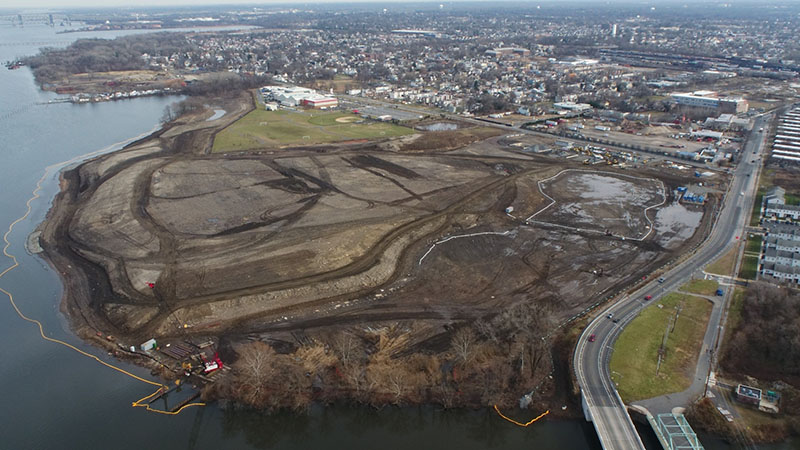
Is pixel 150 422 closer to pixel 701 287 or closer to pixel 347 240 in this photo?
pixel 347 240

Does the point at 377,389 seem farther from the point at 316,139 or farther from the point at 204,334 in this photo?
the point at 316,139

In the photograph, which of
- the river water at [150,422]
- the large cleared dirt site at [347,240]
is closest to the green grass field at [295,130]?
the large cleared dirt site at [347,240]

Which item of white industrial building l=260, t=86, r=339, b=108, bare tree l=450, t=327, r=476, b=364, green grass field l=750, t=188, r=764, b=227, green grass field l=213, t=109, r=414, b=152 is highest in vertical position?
white industrial building l=260, t=86, r=339, b=108

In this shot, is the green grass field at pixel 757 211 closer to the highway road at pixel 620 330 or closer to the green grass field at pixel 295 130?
the highway road at pixel 620 330

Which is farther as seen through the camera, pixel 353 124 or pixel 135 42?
pixel 135 42

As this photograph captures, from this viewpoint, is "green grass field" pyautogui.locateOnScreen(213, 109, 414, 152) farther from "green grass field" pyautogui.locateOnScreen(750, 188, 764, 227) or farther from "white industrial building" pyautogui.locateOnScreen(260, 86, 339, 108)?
"green grass field" pyautogui.locateOnScreen(750, 188, 764, 227)

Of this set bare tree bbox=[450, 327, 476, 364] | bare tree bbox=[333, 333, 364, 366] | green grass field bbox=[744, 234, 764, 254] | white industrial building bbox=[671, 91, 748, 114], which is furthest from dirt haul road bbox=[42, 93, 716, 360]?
white industrial building bbox=[671, 91, 748, 114]

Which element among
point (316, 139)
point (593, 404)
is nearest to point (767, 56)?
point (316, 139)
